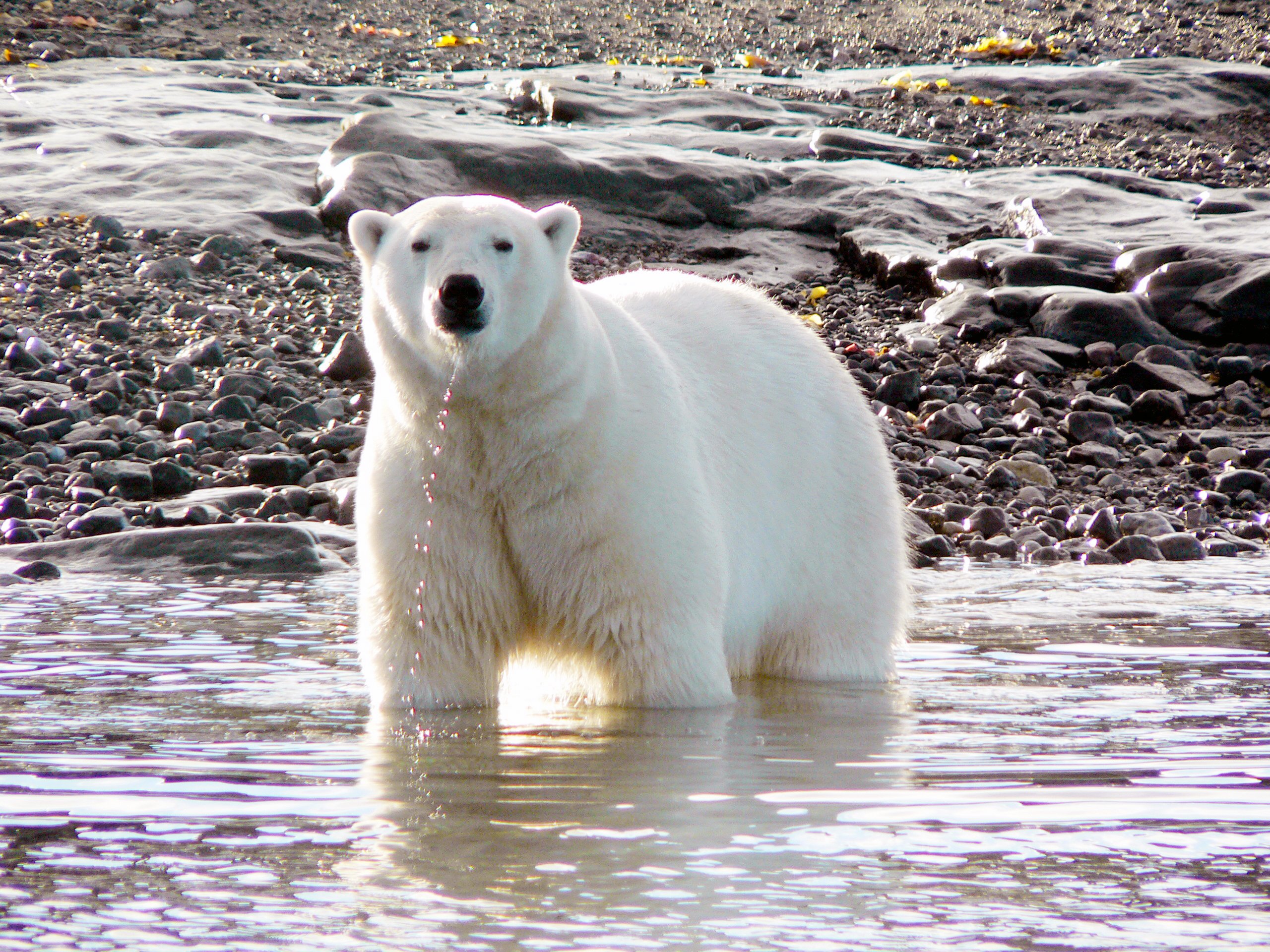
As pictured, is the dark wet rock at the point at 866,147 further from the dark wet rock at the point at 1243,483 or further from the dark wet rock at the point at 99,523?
the dark wet rock at the point at 99,523

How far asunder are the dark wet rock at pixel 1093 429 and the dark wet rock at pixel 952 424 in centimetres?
47

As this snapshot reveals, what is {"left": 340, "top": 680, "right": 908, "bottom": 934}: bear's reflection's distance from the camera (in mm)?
2049

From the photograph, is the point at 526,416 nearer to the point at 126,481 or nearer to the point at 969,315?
the point at 126,481

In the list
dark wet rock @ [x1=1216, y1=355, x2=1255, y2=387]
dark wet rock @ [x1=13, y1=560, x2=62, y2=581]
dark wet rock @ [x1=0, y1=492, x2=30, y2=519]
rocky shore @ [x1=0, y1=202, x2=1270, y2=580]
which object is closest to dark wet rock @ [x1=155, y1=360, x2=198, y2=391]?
rocky shore @ [x1=0, y1=202, x2=1270, y2=580]

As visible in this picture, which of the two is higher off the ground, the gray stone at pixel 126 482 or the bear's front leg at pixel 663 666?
the bear's front leg at pixel 663 666

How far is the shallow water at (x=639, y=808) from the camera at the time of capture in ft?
6.21

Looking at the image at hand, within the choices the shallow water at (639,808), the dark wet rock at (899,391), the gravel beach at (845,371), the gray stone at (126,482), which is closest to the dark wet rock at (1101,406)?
the gravel beach at (845,371)

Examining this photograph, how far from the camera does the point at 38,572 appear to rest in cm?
534

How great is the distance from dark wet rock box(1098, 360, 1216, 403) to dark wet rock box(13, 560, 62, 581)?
5567 mm

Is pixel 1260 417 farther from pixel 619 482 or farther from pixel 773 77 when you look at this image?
pixel 773 77

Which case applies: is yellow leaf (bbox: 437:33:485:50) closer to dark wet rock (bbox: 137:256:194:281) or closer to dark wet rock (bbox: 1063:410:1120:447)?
dark wet rock (bbox: 137:256:194:281)

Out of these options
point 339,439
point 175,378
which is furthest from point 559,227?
point 175,378

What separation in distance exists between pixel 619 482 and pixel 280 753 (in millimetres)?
945

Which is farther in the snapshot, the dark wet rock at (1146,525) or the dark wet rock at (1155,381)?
the dark wet rock at (1155,381)
